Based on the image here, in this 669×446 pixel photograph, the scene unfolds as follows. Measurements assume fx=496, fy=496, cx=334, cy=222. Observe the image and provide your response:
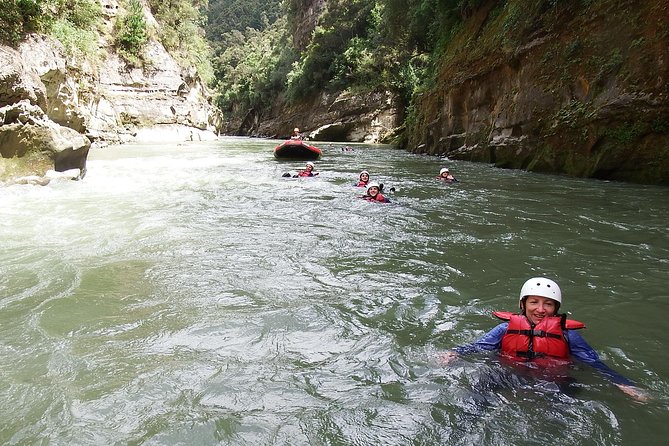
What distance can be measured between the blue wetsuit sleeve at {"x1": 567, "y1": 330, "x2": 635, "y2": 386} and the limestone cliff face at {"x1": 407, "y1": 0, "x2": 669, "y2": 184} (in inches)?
349

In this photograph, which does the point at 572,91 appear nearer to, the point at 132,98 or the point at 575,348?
the point at 575,348

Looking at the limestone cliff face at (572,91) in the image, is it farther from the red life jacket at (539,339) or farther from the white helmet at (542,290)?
the red life jacket at (539,339)

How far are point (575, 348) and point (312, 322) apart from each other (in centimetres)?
183

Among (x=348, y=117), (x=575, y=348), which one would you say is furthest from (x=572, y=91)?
(x=348, y=117)

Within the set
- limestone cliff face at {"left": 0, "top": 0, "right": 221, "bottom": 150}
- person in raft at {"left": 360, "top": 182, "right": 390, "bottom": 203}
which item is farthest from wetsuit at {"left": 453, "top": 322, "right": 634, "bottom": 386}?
limestone cliff face at {"left": 0, "top": 0, "right": 221, "bottom": 150}

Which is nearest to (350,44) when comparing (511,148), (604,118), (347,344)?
(511,148)

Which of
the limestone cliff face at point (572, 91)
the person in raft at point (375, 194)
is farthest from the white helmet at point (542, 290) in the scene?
the limestone cliff face at point (572, 91)

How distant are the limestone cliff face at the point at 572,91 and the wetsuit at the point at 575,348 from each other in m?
8.88

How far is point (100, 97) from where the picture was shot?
23422mm

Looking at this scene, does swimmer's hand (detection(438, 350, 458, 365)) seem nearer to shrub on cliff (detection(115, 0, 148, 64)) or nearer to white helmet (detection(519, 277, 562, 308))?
white helmet (detection(519, 277, 562, 308))

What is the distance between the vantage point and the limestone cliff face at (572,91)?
10297mm

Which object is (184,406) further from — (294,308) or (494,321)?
(494,321)

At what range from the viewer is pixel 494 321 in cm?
388

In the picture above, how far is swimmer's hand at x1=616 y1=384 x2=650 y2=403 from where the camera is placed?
274cm
